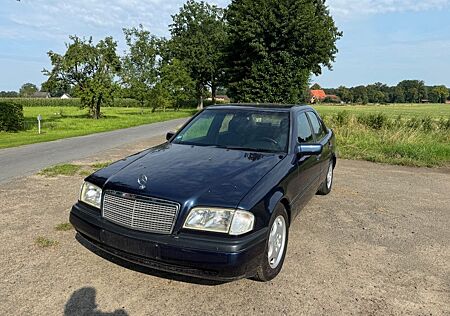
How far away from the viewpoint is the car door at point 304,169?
3792 millimetres

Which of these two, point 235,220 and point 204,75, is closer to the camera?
point 235,220

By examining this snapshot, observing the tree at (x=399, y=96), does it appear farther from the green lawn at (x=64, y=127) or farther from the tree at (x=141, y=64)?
the green lawn at (x=64, y=127)

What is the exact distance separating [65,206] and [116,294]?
2.70 m

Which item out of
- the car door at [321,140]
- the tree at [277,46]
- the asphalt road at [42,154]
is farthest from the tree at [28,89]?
the car door at [321,140]

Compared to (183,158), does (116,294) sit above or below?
below

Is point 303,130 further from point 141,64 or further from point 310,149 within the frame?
point 141,64

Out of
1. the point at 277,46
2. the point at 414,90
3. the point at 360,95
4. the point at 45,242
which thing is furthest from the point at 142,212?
the point at 414,90

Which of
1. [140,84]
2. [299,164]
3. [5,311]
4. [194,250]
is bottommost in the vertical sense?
[5,311]

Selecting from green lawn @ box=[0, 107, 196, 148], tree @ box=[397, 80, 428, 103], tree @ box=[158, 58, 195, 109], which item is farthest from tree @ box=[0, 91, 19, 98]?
tree @ box=[397, 80, 428, 103]

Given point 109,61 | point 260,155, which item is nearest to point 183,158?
point 260,155

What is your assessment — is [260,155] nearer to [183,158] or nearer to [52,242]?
[183,158]

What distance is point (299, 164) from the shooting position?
382 centimetres

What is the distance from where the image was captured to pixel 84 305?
2.66 meters

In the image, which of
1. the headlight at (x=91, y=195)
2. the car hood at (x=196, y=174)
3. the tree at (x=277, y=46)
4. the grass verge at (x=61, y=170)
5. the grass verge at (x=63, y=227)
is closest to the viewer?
the car hood at (x=196, y=174)
